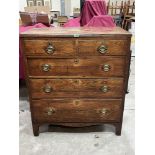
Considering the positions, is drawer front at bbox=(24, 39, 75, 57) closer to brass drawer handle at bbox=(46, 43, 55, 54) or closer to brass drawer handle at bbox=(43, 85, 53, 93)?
brass drawer handle at bbox=(46, 43, 55, 54)

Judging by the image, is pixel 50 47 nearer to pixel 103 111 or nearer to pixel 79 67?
pixel 79 67

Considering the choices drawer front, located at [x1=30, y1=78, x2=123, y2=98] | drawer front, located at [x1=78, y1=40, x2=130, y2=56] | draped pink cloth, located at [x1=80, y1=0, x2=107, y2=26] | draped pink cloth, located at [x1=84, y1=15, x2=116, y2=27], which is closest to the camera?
drawer front, located at [x1=78, y1=40, x2=130, y2=56]

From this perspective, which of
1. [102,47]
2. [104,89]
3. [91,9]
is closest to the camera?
[102,47]

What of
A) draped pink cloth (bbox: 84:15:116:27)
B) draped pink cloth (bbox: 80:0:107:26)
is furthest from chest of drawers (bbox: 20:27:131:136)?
draped pink cloth (bbox: 80:0:107:26)

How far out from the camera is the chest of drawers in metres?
1.50

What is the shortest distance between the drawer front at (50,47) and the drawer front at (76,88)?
220mm

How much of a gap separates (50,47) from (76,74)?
29 centimetres

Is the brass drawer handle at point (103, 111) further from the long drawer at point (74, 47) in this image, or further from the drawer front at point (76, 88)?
the long drawer at point (74, 47)

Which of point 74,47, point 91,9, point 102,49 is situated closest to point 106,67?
point 102,49

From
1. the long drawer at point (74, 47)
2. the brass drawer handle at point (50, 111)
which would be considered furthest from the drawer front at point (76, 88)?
the long drawer at point (74, 47)

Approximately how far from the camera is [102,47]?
59.4 inches

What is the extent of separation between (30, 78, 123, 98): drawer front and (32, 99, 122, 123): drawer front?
59 millimetres
